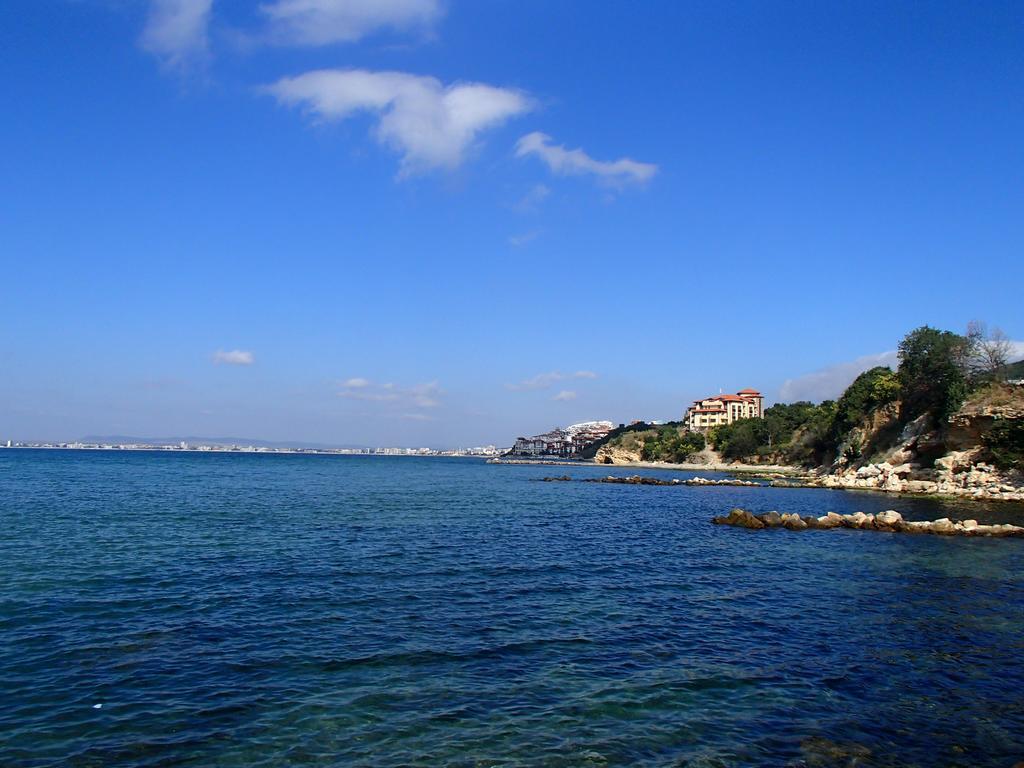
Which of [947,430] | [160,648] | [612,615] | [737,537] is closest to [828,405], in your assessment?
[947,430]

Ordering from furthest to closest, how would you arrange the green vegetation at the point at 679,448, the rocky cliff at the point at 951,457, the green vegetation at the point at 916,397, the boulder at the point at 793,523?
the green vegetation at the point at 679,448 → the green vegetation at the point at 916,397 → the rocky cliff at the point at 951,457 → the boulder at the point at 793,523

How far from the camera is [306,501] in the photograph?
5844 centimetres

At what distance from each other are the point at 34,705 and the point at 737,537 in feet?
116

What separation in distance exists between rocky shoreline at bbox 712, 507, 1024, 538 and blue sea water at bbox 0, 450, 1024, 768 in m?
4.70

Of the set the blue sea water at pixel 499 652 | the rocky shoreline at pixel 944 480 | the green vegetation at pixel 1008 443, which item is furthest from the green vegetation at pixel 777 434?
the blue sea water at pixel 499 652

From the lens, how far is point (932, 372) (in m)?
82.4

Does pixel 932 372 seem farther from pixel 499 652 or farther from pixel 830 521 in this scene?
pixel 499 652

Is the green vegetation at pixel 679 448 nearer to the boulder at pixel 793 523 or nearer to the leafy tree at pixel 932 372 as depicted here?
the leafy tree at pixel 932 372

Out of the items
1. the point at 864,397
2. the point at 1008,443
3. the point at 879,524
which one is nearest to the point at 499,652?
the point at 879,524

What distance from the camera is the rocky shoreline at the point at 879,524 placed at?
130 ft

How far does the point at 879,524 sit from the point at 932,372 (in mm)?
49476

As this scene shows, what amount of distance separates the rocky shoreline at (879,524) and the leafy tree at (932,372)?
36752 mm

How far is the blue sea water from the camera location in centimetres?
1155

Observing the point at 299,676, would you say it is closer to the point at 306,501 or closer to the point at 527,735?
the point at 527,735
